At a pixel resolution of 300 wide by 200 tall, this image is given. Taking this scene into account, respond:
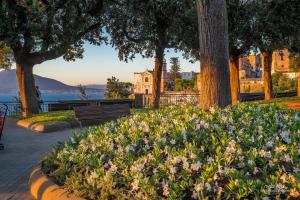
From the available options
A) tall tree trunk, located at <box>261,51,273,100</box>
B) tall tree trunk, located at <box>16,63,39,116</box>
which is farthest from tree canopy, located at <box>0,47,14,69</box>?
tall tree trunk, located at <box>261,51,273,100</box>

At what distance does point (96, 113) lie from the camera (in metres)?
15.2

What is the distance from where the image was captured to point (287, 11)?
73.2 feet

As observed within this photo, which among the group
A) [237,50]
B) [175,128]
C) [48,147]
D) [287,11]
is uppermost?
[287,11]

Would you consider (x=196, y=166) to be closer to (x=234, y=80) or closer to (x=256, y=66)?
(x=234, y=80)

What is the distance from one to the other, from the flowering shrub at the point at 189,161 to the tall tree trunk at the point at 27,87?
550 inches

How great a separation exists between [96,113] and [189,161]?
34.6ft

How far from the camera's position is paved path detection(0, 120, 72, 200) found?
6723 millimetres

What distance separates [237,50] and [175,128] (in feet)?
66.1

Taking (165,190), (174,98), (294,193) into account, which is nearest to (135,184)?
(165,190)

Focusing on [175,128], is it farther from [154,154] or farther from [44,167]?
[44,167]

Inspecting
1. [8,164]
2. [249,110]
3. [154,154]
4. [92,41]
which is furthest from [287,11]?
[154,154]

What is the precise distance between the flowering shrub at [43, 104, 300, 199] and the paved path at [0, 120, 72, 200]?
0.61 m

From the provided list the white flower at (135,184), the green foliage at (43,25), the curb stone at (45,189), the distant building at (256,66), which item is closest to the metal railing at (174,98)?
the green foliage at (43,25)

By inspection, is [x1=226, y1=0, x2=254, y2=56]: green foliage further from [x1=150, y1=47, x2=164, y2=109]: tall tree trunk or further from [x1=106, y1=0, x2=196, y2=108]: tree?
[x1=150, y1=47, x2=164, y2=109]: tall tree trunk
